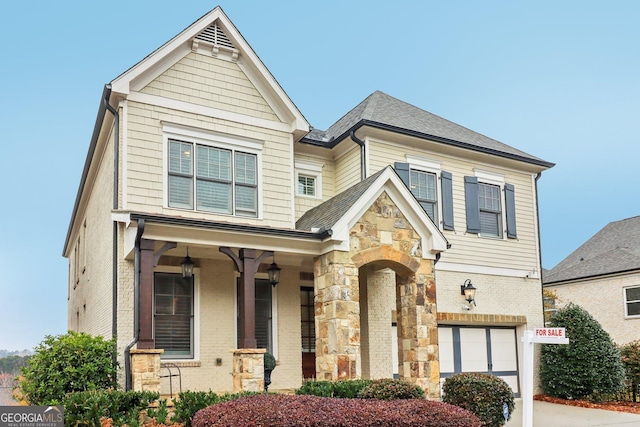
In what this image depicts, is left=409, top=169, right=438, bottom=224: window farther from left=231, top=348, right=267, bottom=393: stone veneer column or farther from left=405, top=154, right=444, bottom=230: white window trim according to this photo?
left=231, top=348, right=267, bottom=393: stone veneer column

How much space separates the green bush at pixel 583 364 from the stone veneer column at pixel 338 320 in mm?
7433

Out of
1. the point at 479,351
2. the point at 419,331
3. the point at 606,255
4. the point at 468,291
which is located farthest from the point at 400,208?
the point at 606,255

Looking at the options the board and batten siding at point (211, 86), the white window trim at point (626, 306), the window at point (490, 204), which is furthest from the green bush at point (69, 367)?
the white window trim at point (626, 306)

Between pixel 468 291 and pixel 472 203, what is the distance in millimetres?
2435

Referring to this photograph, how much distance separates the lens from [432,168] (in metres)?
17.2

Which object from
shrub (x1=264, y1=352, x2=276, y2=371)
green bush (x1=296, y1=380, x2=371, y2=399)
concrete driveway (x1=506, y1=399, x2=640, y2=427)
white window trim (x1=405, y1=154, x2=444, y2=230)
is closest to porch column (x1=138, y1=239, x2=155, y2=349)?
shrub (x1=264, y1=352, x2=276, y2=371)

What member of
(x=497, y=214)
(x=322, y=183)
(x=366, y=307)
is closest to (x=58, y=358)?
(x=366, y=307)

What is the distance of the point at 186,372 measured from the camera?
43.6 ft

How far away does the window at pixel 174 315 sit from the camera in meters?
13.3

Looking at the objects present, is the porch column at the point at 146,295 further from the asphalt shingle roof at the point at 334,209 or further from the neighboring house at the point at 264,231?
the asphalt shingle roof at the point at 334,209

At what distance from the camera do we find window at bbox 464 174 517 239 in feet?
58.3

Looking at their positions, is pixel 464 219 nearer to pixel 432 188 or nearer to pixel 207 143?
pixel 432 188

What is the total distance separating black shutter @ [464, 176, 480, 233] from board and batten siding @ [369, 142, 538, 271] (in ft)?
0.38

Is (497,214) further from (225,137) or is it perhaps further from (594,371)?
(225,137)
